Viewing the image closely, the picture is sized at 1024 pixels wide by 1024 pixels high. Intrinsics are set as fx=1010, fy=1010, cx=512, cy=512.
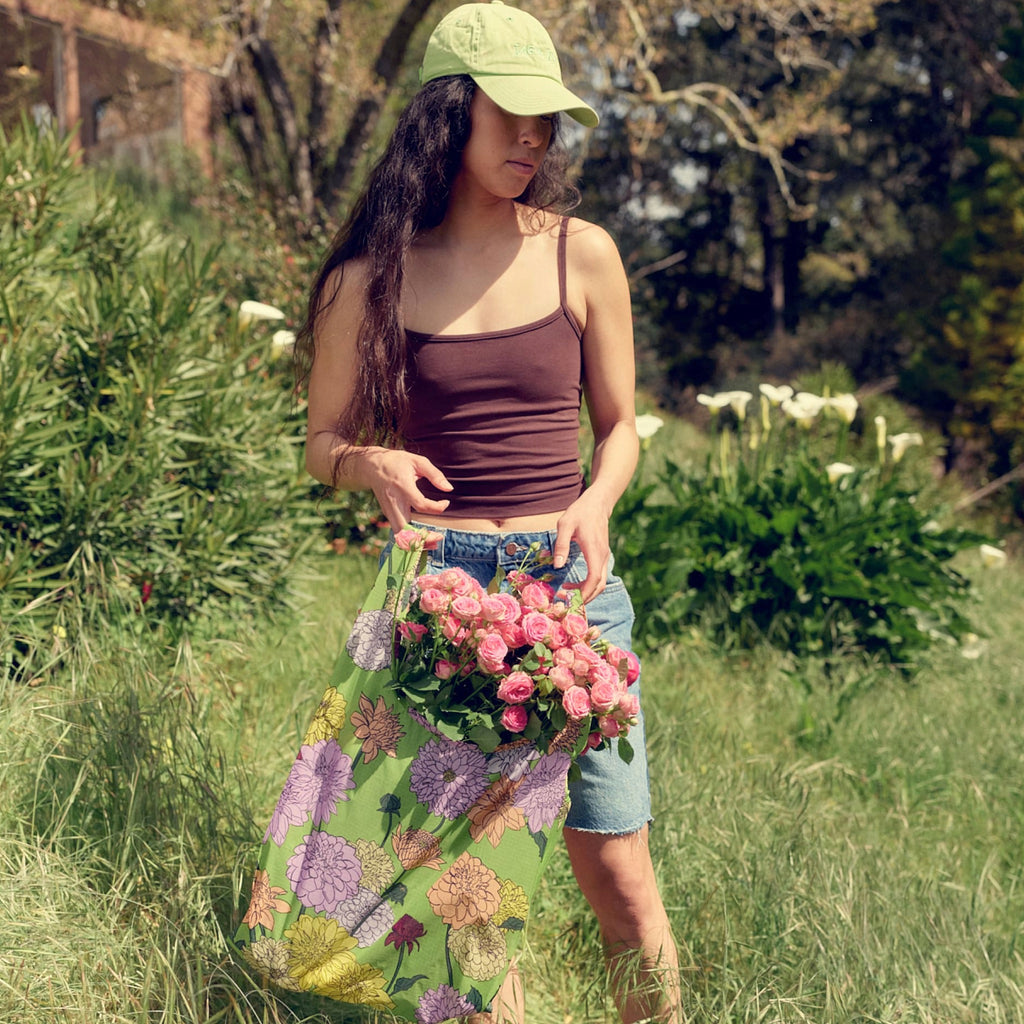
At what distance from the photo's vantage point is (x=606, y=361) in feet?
5.84

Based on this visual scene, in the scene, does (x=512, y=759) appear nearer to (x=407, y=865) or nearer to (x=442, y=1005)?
(x=407, y=865)

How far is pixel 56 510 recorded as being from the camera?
10.3 ft

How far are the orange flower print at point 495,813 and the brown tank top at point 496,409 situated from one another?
0.44 metres

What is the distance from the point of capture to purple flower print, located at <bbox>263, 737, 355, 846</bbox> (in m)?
1.53

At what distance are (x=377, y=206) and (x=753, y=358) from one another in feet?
52.2

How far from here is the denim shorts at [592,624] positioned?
1.64 m

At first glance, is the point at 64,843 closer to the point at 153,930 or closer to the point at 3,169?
the point at 153,930

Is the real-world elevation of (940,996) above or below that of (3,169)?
below

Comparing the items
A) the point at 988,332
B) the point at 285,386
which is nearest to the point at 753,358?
the point at 988,332

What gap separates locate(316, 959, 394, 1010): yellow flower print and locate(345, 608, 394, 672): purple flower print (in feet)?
1.44

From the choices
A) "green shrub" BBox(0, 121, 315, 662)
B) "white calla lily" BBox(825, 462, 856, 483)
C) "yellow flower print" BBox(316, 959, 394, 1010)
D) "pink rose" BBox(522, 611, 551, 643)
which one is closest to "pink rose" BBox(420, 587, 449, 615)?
"pink rose" BBox(522, 611, 551, 643)

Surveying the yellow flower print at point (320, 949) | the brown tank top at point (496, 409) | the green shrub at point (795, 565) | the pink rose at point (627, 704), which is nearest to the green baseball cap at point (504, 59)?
the brown tank top at point (496, 409)

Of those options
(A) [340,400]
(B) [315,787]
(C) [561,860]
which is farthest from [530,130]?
(C) [561,860]

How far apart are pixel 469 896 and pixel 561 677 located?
1.19 ft
